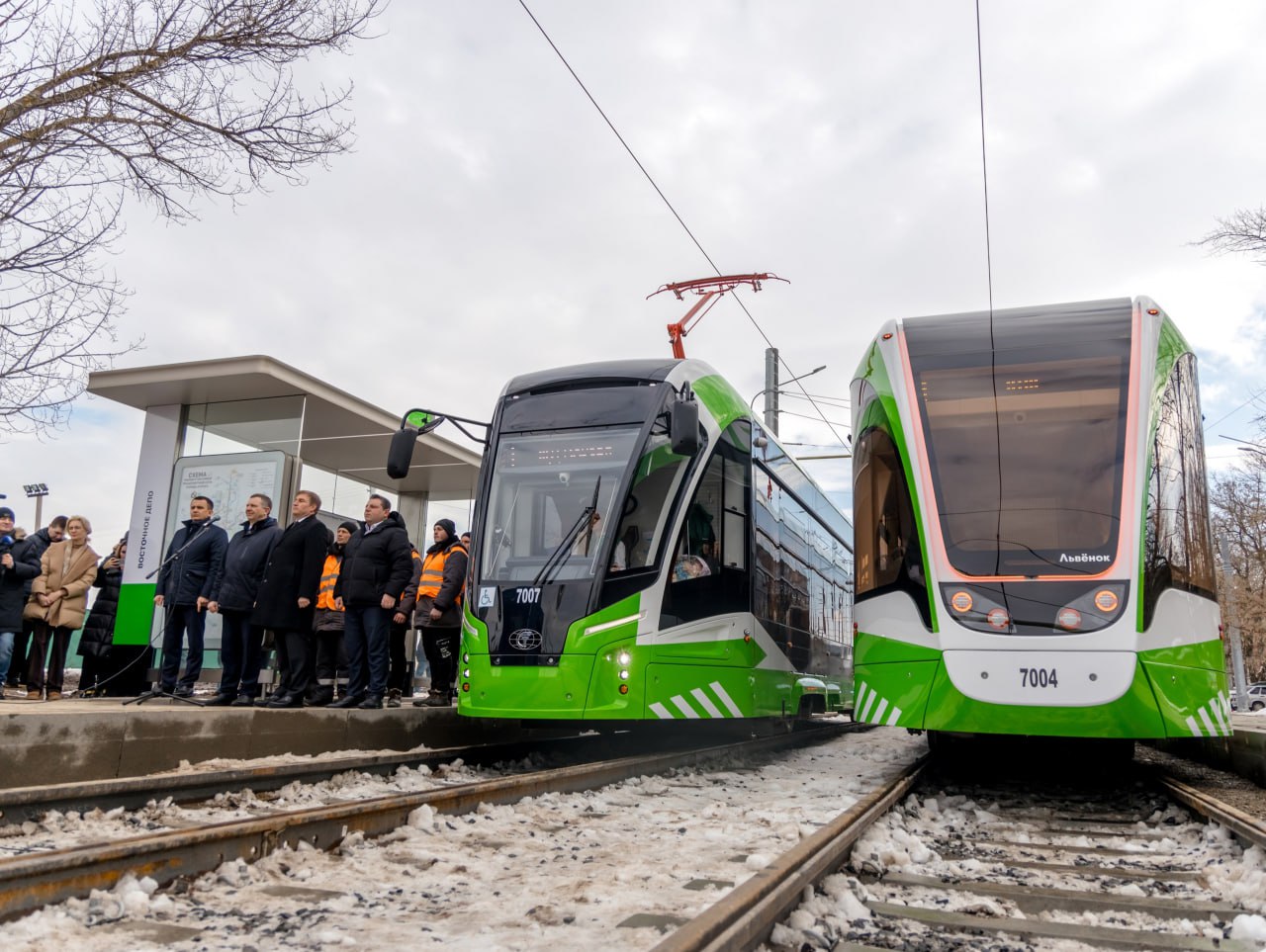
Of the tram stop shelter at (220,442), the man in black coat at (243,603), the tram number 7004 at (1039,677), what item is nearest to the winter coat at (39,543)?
the tram stop shelter at (220,442)

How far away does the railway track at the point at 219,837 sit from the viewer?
10.5 feet

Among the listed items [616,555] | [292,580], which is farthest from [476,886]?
[292,580]

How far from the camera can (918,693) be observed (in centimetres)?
650

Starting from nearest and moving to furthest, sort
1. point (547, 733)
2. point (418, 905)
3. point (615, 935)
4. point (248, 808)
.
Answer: point (615, 935) < point (418, 905) < point (248, 808) < point (547, 733)

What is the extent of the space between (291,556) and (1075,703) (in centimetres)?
621

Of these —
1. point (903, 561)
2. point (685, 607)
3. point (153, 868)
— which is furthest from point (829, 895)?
point (685, 607)

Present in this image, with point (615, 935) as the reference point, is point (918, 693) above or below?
above

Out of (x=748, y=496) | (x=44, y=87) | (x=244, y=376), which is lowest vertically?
(x=748, y=496)

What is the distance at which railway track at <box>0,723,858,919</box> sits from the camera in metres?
3.20

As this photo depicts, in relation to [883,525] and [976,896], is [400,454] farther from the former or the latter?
[976,896]

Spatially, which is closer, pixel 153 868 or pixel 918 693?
pixel 153 868

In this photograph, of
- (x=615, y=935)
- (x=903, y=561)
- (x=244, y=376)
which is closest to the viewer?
(x=615, y=935)

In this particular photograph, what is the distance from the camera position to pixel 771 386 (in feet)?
61.9

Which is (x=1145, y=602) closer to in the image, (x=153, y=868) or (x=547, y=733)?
(x=153, y=868)
